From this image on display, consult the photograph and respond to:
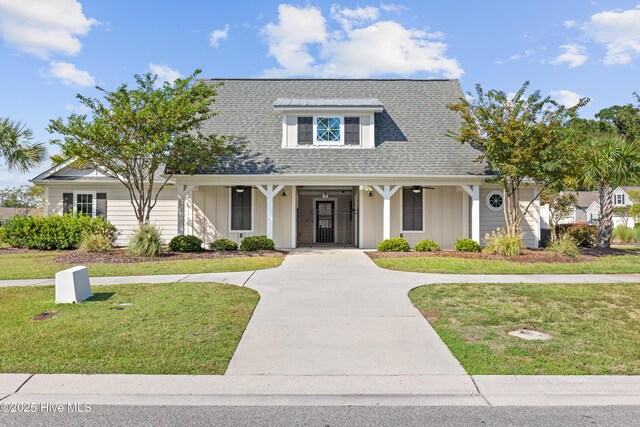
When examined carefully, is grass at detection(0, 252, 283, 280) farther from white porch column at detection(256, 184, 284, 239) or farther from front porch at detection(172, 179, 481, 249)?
front porch at detection(172, 179, 481, 249)

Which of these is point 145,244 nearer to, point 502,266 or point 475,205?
point 502,266

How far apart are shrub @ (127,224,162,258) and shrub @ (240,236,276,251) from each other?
9.81 feet

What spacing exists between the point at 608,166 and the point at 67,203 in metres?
21.7

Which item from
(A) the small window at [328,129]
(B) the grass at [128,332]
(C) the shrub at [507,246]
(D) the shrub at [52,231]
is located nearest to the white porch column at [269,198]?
(A) the small window at [328,129]

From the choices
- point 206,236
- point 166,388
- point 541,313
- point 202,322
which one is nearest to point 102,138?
point 206,236

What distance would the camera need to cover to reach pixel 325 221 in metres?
20.5

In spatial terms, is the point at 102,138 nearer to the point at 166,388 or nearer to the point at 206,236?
the point at 206,236

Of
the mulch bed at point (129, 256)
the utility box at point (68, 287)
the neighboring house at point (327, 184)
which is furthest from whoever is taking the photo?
the neighboring house at point (327, 184)

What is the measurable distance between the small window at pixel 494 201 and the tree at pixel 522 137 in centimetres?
265

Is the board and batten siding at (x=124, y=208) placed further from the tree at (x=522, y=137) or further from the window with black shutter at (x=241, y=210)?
the tree at (x=522, y=137)

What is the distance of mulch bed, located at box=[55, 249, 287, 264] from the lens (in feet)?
43.3

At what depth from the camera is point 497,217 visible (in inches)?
704

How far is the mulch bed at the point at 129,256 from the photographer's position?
13.2 metres

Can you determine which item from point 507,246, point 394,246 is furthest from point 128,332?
point 507,246
